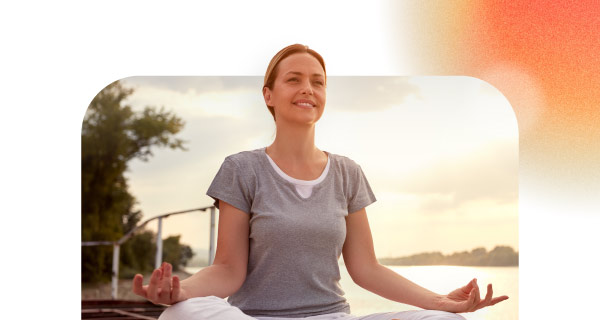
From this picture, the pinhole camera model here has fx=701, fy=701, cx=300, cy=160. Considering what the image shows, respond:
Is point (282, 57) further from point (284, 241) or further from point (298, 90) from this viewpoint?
Result: point (284, 241)

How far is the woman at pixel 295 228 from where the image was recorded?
7.10ft

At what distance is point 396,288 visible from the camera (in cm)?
222

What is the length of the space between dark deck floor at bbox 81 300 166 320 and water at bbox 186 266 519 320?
1549 mm

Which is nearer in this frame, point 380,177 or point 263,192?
point 263,192

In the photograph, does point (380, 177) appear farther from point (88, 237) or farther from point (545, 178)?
point (88, 237)

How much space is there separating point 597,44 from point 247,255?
1.88 metres

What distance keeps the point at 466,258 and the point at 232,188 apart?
5.45 feet

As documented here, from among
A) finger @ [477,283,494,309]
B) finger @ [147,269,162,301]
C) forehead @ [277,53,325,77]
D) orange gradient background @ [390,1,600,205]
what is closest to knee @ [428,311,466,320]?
finger @ [477,283,494,309]

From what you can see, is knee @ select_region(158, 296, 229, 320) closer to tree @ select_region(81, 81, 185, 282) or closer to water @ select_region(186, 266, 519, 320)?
water @ select_region(186, 266, 519, 320)

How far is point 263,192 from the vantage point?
2234 mm

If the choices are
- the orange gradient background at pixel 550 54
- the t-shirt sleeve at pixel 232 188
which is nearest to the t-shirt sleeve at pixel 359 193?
the t-shirt sleeve at pixel 232 188

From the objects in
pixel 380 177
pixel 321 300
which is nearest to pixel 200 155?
pixel 380 177

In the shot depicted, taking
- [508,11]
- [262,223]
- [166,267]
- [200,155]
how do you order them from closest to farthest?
[166,267] → [262,223] → [508,11] → [200,155]

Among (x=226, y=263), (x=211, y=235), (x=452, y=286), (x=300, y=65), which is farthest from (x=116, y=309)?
(x=300, y=65)
